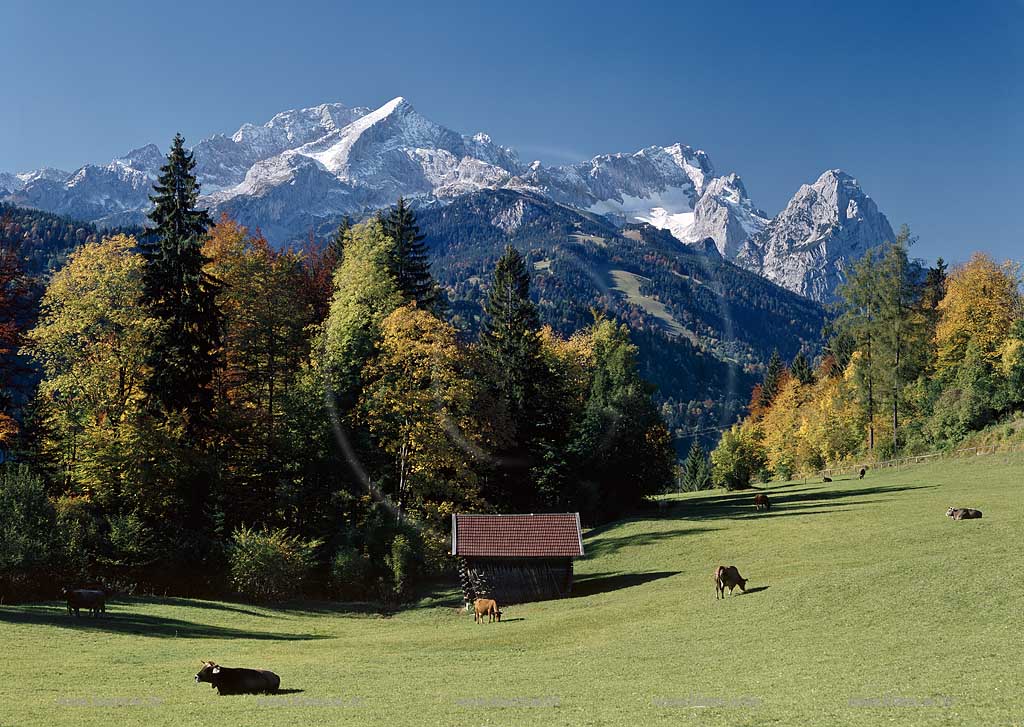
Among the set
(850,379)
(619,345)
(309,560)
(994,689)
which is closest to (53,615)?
(309,560)

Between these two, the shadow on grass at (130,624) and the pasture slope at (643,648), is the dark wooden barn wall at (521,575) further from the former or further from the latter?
the shadow on grass at (130,624)

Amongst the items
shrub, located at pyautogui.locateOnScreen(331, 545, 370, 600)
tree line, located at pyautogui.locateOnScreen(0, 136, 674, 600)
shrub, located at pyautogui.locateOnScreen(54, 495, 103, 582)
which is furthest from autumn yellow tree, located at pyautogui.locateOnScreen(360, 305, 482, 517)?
shrub, located at pyautogui.locateOnScreen(54, 495, 103, 582)

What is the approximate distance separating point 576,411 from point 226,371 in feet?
112

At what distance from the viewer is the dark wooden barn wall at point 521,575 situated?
4812 cm

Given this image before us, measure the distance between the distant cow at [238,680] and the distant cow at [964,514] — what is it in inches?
1507

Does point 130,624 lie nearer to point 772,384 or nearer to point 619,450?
point 619,450

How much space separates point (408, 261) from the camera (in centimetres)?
7775

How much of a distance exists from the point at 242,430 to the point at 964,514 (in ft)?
154

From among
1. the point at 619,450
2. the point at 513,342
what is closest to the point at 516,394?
the point at 513,342

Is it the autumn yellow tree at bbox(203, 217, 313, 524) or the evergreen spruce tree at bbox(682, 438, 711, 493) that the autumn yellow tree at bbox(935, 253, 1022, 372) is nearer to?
the evergreen spruce tree at bbox(682, 438, 711, 493)

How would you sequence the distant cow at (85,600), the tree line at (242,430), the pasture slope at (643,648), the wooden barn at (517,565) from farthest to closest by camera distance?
the tree line at (242,430)
the wooden barn at (517,565)
the distant cow at (85,600)
the pasture slope at (643,648)

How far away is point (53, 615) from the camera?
37344 millimetres

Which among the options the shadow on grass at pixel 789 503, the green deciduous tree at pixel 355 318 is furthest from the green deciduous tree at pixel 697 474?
the green deciduous tree at pixel 355 318

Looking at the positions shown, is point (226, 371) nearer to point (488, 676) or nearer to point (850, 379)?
point (488, 676)
